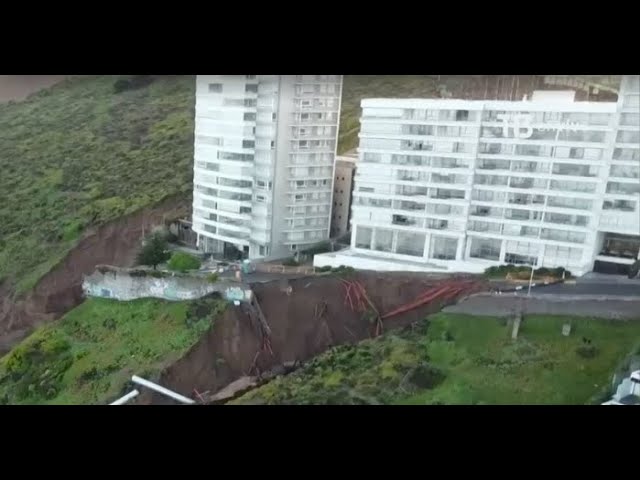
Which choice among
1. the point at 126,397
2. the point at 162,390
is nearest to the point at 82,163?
the point at 126,397

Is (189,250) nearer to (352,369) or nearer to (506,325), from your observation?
(352,369)

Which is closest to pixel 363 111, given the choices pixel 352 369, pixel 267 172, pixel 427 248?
pixel 267 172

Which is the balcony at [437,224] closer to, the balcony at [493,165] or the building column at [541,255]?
the balcony at [493,165]

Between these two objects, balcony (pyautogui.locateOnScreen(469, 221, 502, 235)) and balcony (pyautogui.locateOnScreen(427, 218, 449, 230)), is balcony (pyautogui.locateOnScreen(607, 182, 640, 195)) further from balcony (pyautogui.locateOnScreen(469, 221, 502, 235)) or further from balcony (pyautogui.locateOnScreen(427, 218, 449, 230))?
balcony (pyautogui.locateOnScreen(427, 218, 449, 230))

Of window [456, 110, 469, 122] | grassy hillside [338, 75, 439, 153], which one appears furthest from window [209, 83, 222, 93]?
window [456, 110, 469, 122]

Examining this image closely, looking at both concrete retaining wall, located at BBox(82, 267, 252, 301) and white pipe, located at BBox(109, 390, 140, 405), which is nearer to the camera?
white pipe, located at BBox(109, 390, 140, 405)

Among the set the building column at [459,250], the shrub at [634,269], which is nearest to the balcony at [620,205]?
the shrub at [634,269]
